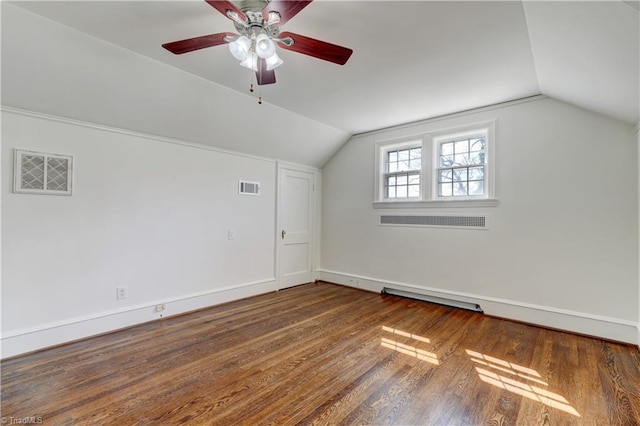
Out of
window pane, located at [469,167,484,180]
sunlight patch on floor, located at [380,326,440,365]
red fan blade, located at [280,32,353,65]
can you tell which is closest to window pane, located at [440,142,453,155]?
window pane, located at [469,167,484,180]

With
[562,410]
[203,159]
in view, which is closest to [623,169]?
[562,410]

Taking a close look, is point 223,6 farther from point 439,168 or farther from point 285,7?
point 439,168

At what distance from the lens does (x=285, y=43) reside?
1874mm

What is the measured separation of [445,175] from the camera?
4.11 meters

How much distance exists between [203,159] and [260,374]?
2800mm

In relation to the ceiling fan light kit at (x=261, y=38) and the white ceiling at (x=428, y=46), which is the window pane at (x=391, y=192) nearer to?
the white ceiling at (x=428, y=46)

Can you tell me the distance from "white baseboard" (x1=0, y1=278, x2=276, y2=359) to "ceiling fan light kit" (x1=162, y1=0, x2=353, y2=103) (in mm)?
2777

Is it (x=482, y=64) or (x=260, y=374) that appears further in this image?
(x=482, y=64)

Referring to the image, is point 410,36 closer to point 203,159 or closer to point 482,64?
point 482,64

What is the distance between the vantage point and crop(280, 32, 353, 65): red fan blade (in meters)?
1.83

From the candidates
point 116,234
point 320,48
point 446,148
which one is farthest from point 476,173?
point 116,234

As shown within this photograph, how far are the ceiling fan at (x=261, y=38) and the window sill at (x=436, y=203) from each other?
8.92ft

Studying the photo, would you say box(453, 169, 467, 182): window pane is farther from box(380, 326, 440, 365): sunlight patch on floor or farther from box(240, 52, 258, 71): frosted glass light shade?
box(240, 52, 258, 71): frosted glass light shade

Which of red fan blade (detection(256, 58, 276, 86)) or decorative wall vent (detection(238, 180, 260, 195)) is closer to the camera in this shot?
red fan blade (detection(256, 58, 276, 86))
